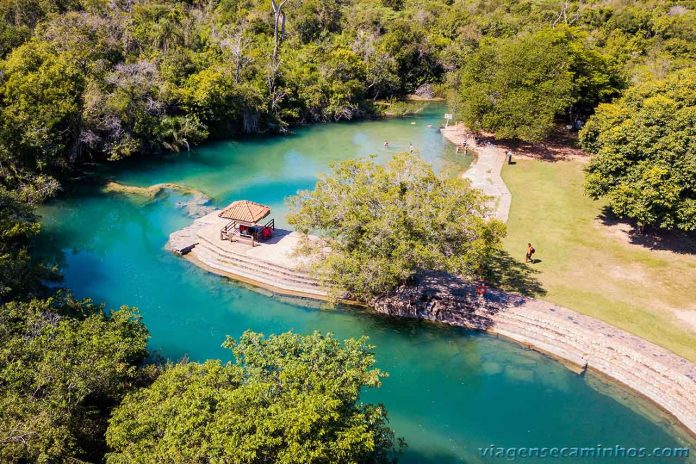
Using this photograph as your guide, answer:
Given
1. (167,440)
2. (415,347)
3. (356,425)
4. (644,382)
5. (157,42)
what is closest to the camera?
(167,440)

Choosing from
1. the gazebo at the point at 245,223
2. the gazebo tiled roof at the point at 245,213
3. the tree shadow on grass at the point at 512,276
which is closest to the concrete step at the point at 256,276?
the gazebo at the point at 245,223

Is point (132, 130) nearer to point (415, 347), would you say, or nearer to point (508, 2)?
point (415, 347)

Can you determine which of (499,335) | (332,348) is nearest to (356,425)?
(332,348)

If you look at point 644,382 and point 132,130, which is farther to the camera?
point 132,130

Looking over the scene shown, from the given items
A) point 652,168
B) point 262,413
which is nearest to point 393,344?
point 262,413

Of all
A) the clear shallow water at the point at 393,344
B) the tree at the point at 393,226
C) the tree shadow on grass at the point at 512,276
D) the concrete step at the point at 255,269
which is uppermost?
the tree at the point at 393,226

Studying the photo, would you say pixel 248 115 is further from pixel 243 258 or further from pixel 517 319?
pixel 517 319

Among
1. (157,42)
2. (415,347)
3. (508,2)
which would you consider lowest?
(415,347)

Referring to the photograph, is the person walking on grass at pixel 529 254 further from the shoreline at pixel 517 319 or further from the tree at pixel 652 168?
the tree at pixel 652 168
